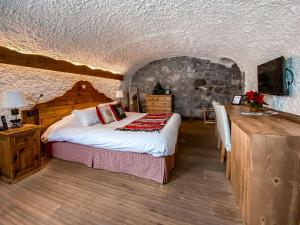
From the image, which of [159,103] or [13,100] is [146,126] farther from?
[159,103]

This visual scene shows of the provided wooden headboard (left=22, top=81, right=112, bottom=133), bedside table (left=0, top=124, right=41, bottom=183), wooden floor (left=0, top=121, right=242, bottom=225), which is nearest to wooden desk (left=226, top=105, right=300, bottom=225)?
wooden floor (left=0, top=121, right=242, bottom=225)

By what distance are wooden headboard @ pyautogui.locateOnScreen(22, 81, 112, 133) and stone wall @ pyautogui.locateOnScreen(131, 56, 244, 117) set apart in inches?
94.6

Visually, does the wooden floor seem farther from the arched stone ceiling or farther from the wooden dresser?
the wooden dresser

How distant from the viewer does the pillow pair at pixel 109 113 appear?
128 inches

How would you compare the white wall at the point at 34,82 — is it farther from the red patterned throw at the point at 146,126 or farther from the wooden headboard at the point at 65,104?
the red patterned throw at the point at 146,126

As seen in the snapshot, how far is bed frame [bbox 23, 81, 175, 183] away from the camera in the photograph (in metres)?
2.22

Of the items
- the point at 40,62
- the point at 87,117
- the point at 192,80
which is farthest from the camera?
the point at 192,80

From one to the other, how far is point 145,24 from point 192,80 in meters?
3.55

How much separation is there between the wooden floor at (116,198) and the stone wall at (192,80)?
11.6 feet

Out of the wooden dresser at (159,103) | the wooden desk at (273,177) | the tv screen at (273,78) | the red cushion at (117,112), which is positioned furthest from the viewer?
the wooden dresser at (159,103)

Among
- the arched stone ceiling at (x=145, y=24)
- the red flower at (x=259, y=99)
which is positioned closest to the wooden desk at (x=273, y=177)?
the red flower at (x=259, y=99)

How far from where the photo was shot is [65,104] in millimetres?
3400

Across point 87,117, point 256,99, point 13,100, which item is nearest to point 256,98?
point 256,99

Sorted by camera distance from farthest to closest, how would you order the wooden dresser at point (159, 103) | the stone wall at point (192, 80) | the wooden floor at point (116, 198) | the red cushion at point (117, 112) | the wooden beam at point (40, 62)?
the wooden dresser at point (159, 103) → the stone wall at point (192, 80) → the red cushion at point (117, 112) → the wooden beam at point (40, 62) → the wooden floor at point (116, 198)
